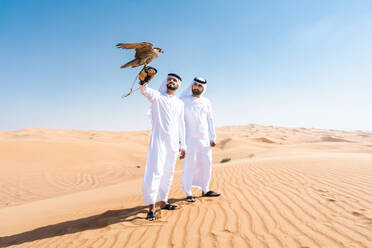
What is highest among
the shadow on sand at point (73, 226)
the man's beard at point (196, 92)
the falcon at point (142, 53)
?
the falcon at point (142, 53)

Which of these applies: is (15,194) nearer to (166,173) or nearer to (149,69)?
(166,173)

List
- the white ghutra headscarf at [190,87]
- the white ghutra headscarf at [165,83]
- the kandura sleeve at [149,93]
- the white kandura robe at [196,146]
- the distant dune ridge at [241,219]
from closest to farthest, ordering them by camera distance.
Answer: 1. the distant dune ridge at [241,219]
2. the kandura sleeve at [149,93]
3. the white ghutra headscarf at [165,83]
4. the white kandura robe at [196,146]
5. the white ghutra headscarf at [190,87]

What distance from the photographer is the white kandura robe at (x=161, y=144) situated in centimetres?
341

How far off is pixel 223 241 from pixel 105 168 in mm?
12639

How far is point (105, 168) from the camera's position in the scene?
46.2 feet

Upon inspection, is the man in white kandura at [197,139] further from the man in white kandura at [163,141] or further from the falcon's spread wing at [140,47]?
the falcon's spread wing at [140,47]

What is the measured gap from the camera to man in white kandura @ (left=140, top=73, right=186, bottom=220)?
3414 mm

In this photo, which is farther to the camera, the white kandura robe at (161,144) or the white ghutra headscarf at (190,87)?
the white ghutra headscarf at (190,87)

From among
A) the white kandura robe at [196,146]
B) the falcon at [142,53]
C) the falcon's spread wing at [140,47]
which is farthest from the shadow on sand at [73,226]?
the falcon's spread wing at [140,47]

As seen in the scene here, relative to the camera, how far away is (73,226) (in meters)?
3.68

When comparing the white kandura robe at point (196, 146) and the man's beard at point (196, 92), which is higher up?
the man's beard at point (196, 92)

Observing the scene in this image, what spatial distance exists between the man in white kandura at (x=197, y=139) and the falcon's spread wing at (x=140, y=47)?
1680mm

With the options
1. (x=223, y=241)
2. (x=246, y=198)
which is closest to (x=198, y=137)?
(x=246, y=198)

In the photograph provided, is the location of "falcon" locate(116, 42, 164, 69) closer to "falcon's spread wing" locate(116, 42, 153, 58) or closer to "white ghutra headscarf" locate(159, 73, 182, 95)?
"falcon's spread wing" locate(116, 42, 153, 58)
